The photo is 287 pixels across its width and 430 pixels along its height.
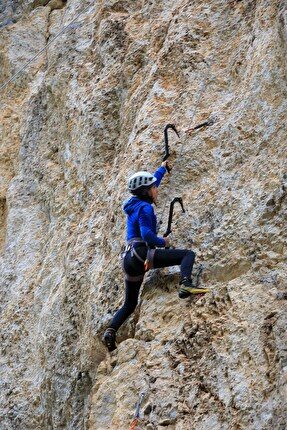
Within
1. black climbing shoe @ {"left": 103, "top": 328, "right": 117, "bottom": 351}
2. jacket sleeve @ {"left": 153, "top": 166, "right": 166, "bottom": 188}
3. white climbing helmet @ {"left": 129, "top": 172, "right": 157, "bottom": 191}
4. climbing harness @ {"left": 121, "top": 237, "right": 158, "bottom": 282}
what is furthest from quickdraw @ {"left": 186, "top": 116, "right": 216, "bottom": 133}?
black climbing shoe @ {"left": 103, "top": 328, "right": 117, "bottom": 351}

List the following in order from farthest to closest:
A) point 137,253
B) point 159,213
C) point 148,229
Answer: point 159,213
point 137,253
point 148,229

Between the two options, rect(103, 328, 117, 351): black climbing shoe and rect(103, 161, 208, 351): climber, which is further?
rect(103, 328, 117, 351): black climbing shoe

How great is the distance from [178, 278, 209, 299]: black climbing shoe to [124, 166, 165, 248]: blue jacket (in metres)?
0.61

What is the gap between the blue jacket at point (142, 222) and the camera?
7.83m

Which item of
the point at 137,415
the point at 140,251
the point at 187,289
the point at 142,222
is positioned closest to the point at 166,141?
the point at 142,222

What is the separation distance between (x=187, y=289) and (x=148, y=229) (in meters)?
0.89

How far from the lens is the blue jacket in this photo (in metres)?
7.83

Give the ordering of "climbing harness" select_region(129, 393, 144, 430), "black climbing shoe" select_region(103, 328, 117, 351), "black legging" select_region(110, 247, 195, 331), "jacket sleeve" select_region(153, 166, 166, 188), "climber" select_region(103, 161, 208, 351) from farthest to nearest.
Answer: "jacket sleeve" select_region(153, 166, 166, 188) → "black climbing shoe" select_region(103, 328, 117, 351) → "climber" select_region(103, 161, 208, 351) → "black legging" select_region(110, 247, 195, 331) → "climbing harness" select_region(129, 393, 144, 430)

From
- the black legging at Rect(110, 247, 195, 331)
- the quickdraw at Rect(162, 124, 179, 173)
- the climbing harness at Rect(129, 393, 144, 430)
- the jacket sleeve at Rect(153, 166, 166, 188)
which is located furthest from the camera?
the quickdraw at Rect(162, 124, 179, 173)

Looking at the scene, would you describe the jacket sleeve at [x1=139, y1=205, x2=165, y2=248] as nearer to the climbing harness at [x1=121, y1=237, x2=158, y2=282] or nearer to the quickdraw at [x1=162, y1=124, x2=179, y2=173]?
the climbing harness at [x1=121, y1=237, x2=158, y2=282]

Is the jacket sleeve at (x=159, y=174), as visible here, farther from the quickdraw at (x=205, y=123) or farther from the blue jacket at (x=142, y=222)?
the quickdraw at (x=205, y=123)

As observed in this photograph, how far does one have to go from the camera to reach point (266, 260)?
714 centimetres

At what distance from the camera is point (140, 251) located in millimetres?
7984

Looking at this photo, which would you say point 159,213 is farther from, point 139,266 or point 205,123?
point 205,123
